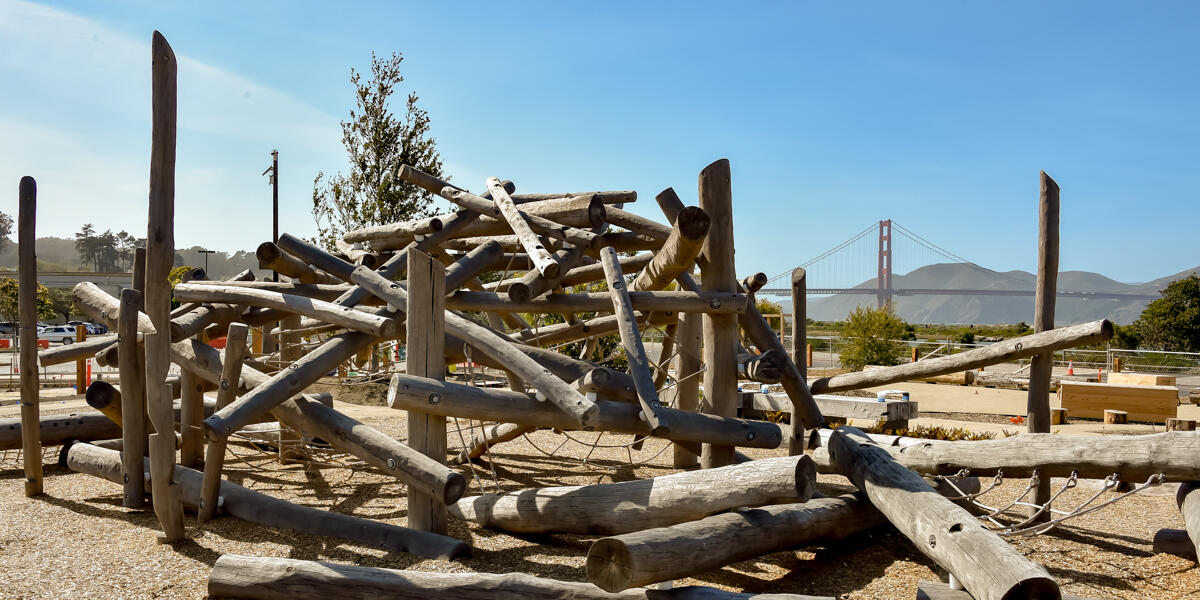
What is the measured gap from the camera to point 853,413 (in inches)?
408

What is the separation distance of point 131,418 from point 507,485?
338cm

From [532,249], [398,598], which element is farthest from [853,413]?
[398,598]

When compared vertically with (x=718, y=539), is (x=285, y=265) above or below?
above

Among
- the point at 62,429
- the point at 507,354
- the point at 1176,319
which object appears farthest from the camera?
the point at 1176,319

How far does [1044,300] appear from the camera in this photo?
6363 mm

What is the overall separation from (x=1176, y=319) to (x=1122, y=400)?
15980mm

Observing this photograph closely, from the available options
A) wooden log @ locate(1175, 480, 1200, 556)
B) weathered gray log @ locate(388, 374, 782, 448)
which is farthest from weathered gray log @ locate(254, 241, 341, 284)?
wooden log @ locate(1175, 480, 1200, 556)

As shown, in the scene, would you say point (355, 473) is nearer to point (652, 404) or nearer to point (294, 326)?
point (294, 326)

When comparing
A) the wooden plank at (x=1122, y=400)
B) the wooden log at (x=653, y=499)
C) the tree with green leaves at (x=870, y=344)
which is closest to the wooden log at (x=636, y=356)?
the wooden log at (x=653, y=499)

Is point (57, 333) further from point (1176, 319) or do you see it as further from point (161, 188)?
point (1176, 319)

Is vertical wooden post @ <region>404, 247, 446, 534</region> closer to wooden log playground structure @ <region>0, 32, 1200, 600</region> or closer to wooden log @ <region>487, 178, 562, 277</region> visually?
wooden log playground structure @ <region>0, 32, 1200, 600</region>

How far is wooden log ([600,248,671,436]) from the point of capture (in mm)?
5066

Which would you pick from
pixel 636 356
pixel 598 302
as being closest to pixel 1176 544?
pixel 636 356

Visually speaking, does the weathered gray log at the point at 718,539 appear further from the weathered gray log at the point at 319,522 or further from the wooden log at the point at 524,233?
the wooden log at the point at 524,233
